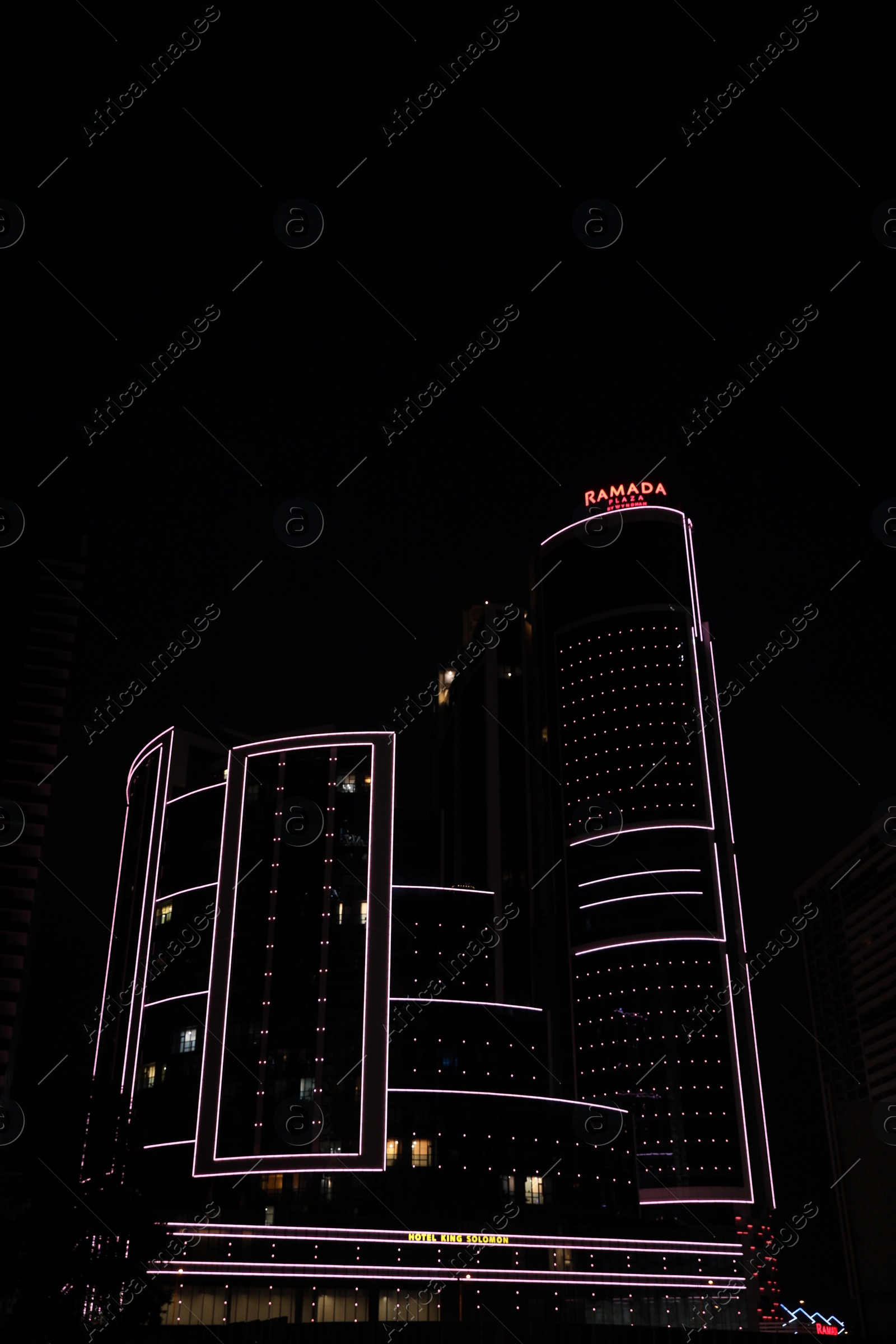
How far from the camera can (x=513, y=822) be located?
158250mm

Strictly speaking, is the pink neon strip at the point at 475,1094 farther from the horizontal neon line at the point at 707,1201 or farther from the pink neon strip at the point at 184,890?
the horizontal neon line at the point at 707,1201

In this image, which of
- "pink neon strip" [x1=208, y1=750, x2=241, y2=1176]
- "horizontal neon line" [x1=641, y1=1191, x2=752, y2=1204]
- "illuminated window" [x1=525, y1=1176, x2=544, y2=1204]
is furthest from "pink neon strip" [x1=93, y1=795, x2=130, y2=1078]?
"horizontal neon line" [x1=641, y1=1191, x2=752, y2=1204]

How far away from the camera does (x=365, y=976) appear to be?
99438 millimetres

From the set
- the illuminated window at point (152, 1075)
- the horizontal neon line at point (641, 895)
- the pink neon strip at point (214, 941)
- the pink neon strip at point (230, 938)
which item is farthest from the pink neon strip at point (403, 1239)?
the horizontal neon line at point (641, 895)

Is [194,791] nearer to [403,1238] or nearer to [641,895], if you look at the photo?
[403,1238]

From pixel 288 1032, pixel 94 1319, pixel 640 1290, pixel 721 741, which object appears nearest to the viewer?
pixel 94 1319

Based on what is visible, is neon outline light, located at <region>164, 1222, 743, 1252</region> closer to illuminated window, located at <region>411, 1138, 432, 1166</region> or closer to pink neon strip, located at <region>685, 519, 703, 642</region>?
illuminated window, located at <region>411, 1138, 432, 1166</region>

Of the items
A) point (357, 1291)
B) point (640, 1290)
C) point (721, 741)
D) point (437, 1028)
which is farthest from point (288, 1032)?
point (721, 741)

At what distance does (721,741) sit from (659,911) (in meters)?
30.1

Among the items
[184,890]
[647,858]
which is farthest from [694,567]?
[184,890]

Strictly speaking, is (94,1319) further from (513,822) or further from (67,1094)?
(513,822)

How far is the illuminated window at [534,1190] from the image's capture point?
3725 inches

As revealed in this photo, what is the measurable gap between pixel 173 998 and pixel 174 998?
10.3 inches

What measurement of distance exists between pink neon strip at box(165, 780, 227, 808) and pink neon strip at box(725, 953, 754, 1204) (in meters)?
75.9
